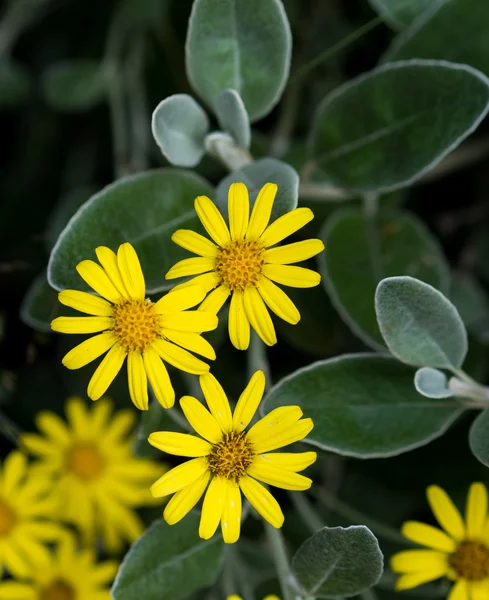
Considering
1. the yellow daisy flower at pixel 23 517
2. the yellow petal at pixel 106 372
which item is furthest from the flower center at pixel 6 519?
the yellow petal at pixel 106 372

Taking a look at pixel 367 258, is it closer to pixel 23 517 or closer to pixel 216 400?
pixel 216 400

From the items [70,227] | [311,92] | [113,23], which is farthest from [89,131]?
[70,227]

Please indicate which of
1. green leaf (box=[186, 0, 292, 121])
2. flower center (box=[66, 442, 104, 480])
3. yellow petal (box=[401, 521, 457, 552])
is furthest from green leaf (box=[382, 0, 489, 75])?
flower center (box=[66, 442, 104, 480])

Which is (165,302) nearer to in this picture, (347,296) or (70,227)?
(70,227)

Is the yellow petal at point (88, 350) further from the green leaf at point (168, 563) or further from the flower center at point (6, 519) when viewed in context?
the flower center at point (6, 519)

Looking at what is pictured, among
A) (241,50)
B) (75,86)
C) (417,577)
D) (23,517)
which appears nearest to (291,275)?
(241,50)

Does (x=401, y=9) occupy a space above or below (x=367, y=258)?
above

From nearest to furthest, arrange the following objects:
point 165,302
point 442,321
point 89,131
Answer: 1. point 165,302
2. point 442,321
3. point 89,131
